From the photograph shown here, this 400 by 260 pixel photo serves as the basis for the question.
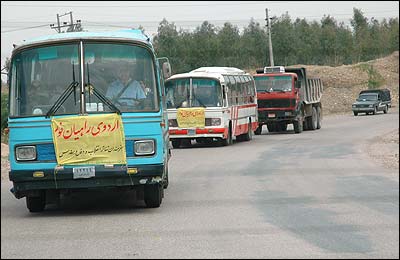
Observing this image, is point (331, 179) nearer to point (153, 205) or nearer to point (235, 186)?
point (235, 186)

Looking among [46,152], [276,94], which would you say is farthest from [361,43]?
[276,94]

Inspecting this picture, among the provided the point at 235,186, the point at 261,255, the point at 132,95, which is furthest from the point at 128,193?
the point at 261,255

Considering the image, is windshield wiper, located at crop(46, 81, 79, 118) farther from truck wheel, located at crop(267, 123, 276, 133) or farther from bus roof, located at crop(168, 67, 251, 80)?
truck wheel, located at crop(267, 123, 276, 133)

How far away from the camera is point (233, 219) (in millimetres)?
10242

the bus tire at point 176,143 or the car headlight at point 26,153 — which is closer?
the car headlight at point 26,153

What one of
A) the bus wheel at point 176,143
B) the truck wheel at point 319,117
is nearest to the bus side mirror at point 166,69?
the bus wheel at point 176,143

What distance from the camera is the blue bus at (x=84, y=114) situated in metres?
10.6

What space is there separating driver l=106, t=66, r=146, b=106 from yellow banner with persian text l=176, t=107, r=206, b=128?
14.3 m

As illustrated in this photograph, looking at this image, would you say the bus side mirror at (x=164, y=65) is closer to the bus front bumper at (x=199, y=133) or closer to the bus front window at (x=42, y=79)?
the bus front window at (x=42, y=79)

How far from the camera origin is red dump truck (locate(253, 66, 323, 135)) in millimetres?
32562

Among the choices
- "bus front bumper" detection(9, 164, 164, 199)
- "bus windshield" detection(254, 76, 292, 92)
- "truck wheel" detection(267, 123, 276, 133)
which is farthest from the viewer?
"truck wheel" detection(267, 123, 276, 133)

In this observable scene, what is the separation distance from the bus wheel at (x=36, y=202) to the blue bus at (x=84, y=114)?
0.33 ft

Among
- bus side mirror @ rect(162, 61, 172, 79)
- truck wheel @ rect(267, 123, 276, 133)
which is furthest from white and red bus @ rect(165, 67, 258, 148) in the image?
bus side mirror @ rect(162, 61, 172, 79)

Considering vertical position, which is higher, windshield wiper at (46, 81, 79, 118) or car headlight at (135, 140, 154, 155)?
windshield wiper at (46, 81, 79, 118)
